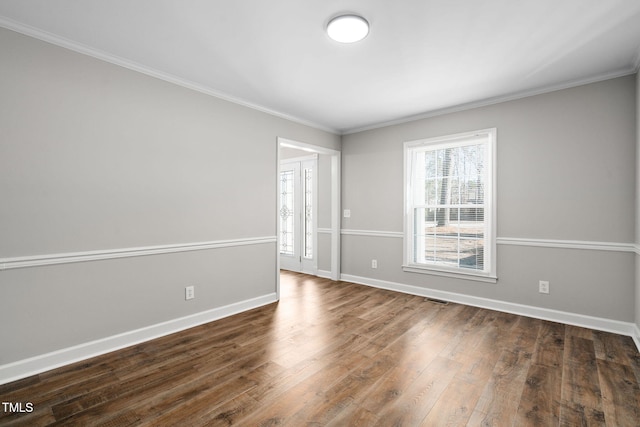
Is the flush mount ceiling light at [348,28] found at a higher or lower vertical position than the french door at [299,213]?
higher

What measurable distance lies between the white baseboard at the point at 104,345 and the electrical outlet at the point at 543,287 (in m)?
3.44

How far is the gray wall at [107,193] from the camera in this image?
2232mm

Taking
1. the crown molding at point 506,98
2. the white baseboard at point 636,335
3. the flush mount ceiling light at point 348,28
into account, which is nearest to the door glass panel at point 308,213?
the crown molding at point 506,98

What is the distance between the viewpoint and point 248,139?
3762 mm

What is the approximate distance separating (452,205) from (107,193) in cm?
391

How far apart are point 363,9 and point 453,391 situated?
2659mm

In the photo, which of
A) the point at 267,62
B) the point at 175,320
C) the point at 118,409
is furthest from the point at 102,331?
the point at 267,62

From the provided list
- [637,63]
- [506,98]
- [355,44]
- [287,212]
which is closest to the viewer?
[355,44]

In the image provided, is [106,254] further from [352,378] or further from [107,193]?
[352,378]

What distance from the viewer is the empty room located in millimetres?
2045

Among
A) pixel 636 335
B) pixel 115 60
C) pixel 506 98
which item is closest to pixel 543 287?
pixel 636 335

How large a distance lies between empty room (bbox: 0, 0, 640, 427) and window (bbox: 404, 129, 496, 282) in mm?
30

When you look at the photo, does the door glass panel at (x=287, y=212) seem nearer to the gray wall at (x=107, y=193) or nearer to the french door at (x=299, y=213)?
the french door at (x=299, y=213)

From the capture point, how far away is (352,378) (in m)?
2.22
